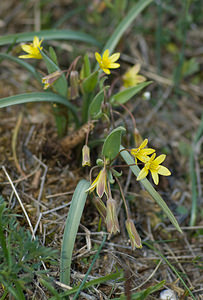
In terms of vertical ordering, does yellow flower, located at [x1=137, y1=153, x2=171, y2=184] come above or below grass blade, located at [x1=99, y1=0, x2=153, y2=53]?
below

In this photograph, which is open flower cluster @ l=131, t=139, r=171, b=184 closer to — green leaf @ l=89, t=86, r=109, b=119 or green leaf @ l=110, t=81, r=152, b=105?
green leaf @ l=89, t=86, r=109, b=119

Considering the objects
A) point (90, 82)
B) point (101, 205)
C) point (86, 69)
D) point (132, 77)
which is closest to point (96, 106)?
point (90, 82)

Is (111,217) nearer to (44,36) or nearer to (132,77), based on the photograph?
(132,77)

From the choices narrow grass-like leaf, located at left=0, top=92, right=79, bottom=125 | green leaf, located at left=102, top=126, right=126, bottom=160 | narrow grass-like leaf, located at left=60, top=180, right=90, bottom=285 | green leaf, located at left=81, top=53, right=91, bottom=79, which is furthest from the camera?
green leaf, located at left=81, top=53, right=91, bottom=79

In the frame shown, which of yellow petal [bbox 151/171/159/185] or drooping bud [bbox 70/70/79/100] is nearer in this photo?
yellow petal [bbox 151/171/159/185]

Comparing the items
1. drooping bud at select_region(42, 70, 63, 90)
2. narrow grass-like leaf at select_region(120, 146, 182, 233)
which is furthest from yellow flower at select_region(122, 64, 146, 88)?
narrow grass-like leaf at select_region(120, 146, 182, 233)

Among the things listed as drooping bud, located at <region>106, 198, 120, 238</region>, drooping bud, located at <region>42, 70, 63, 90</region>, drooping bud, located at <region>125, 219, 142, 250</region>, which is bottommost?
drooping bud, located at <region>125, 219, 142, 250</region>

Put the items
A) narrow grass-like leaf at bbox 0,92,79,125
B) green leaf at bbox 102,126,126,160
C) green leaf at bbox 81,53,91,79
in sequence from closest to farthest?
green leaf at bbox 102,126,126,160
narrow grass-like leaf at bbox 0,92,79,125
green leaf at bbox 81,53,91,79
